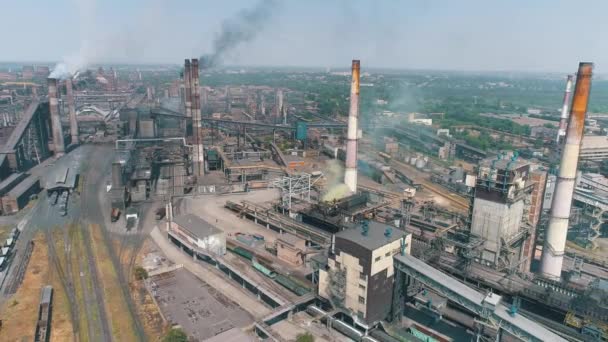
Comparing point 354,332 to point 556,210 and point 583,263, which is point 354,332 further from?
point 583,263

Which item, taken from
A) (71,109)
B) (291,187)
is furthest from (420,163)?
(71,109)

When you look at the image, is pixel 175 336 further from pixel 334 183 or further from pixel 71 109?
pixel 71 109

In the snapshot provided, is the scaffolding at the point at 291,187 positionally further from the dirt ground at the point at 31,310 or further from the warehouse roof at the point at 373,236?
the dirt ground at the point at 31,310

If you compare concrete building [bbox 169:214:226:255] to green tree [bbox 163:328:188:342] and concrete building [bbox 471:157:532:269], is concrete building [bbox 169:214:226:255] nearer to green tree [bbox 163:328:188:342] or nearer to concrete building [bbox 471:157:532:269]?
green tree [bbox 163:328:188:342]

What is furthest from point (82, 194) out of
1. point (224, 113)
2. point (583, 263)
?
point (224, 113)

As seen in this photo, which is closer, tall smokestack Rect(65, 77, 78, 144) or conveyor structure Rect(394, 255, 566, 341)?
conveyor structure Rect(394, 255, 566, 341)

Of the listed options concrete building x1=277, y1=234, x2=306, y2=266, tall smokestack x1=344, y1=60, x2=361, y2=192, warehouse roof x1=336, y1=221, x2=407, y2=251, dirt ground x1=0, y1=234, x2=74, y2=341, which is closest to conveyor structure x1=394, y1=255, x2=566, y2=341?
warehouse roof x1=336, y1=221, x2=407, y2=251

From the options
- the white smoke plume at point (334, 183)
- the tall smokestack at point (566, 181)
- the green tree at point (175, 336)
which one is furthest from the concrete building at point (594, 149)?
the green tree at point (175, 336)
